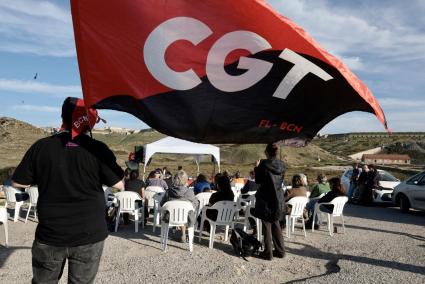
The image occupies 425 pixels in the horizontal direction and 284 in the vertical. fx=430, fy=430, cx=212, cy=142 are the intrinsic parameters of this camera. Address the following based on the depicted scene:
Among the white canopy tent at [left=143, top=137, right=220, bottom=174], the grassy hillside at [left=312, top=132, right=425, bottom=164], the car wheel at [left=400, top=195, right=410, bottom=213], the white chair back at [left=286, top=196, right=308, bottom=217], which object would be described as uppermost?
the grassy hillside at [left=312, top=132, right=425, bottom=164]

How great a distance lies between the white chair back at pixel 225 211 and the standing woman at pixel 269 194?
115 cm

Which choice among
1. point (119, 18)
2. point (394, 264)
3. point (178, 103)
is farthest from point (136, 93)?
point (394, 264)

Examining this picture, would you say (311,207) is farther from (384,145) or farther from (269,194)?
(384,145)

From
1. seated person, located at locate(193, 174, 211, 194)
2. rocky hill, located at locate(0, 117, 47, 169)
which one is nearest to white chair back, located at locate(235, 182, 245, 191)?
seated person, located at locate(193, 174, 211, 194)

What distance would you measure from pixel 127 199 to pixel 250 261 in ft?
11.3

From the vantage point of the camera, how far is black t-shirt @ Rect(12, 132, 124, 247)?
2.84 metres

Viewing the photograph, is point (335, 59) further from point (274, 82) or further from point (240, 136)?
point (240, 136)

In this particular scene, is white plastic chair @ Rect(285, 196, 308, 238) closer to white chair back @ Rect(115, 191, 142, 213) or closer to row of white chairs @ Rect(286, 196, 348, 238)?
row of white chairs @ Rect(286, 196, 348, 238)

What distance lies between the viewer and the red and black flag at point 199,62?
292 cm

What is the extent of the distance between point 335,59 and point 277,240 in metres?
4.50

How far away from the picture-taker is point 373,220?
11570 millimetres

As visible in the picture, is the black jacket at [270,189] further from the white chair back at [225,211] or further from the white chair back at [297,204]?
the white chair back at [297,204]

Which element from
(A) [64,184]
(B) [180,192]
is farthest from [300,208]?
(A) [64,184]

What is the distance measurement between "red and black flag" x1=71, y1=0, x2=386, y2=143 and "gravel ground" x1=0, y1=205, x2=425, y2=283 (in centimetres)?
326
